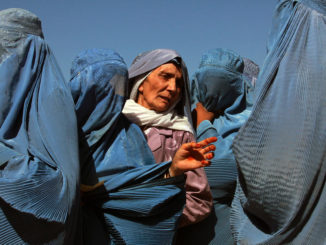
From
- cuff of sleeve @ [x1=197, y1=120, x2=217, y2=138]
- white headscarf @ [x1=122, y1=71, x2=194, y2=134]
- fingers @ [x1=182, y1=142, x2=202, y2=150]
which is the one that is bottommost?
cuff of sleeve @ [x1=197, y1=120, x2=217, y2=138]

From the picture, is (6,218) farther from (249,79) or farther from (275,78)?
(249,79)

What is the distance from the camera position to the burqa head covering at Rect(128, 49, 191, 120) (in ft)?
11.5

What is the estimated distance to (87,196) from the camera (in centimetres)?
282

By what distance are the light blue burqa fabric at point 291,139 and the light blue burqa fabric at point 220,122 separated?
3.46 ft

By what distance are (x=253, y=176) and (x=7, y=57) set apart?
145 cm

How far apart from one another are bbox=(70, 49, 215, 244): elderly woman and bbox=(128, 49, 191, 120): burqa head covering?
21.5 inches

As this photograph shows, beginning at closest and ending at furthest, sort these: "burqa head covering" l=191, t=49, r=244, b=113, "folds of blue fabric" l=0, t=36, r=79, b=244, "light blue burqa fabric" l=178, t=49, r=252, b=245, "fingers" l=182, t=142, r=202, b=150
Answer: "folds of blue fabric" l=0, t=36, r=79, b=244
"fingers" l=182, t=142, r=202, b=150
"light blue burqa fabric" l=178, t=49, r=252, b=245
"burqa head covering" l=191, t=49, r=244, b=113

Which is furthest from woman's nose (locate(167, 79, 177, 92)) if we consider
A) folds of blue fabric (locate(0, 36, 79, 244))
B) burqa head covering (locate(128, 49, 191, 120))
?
folds of blue fabric (locate(0, 36, 79, 244))

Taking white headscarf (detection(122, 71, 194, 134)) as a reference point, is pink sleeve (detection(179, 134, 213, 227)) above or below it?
below

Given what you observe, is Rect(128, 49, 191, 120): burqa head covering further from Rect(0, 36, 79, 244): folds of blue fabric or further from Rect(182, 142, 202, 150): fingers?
Rect(0, 36, 79, 244): folds of blue fabric

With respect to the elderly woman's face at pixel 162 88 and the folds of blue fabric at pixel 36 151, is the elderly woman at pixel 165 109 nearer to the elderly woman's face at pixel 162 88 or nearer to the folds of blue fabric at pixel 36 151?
the elderly woman's face at pixel 162 88

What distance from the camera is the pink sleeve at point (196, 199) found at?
3.10m

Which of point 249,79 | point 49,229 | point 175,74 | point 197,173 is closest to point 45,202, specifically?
point 49,229

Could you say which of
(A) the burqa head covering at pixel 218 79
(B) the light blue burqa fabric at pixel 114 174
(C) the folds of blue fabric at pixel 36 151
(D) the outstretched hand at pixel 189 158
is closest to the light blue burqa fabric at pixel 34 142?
(C) the folds of blue fabric at pixel 36 151
